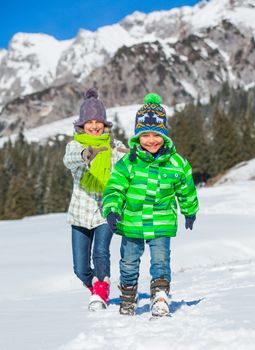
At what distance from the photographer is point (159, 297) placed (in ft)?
13.1

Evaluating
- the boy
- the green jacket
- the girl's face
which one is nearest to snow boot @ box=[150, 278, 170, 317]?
the boy

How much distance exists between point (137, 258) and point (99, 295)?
0.64 meters

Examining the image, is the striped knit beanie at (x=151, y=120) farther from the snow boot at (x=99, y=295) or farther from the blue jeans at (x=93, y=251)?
→ the snow boot at (x=99, y=295)

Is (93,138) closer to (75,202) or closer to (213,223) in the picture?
(75,202)

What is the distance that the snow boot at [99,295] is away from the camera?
4.52m

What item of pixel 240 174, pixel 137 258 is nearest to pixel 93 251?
pixel 137 258

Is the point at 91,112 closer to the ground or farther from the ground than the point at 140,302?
farther from the ground

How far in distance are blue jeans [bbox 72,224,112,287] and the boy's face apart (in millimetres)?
1062

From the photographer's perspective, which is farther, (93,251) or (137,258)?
(93,251)

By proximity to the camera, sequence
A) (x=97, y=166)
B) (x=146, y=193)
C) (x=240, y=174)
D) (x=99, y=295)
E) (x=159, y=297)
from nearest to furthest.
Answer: (x=159, y=297)
(x=146, y=193)
(x=99, y=295)
(x=97, y=166)
(x=240, y=174)

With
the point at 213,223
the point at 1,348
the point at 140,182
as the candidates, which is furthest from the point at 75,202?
the point at 213,223

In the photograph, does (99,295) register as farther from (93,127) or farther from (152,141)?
(93,127)

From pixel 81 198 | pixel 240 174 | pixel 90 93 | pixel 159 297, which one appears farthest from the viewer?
pixel 240 174

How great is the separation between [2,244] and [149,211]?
289 inches
